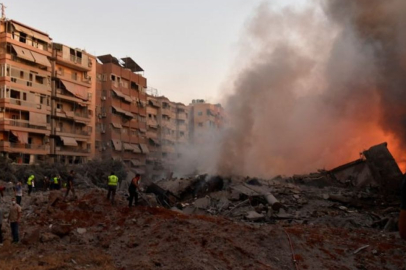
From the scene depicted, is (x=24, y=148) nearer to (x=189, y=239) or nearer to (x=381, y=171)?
(x=381, y=171)

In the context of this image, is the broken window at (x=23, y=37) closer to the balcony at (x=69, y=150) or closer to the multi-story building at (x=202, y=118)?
the balcony at (x=69, y=150)

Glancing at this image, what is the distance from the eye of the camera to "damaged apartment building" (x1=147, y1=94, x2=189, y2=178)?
66062mm

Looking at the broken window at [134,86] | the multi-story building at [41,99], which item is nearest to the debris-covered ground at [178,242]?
the multi-story building at [41,99]

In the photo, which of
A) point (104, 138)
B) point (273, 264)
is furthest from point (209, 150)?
point (273, 264)

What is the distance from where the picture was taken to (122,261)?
10.0 meters

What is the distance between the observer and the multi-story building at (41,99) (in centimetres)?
3925

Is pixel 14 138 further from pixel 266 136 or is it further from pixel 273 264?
pixel 273 264

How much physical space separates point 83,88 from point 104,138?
8.28 m

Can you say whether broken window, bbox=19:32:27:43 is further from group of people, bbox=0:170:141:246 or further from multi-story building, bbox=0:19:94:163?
group of people, bbox=0:170:141:246

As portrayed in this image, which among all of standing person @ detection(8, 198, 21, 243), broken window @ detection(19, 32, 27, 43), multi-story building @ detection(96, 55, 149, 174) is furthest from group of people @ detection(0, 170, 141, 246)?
multi-story building @ detection(96, 55, 149, 174)

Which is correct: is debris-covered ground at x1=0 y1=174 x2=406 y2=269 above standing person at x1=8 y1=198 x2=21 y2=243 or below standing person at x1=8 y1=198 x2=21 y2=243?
below

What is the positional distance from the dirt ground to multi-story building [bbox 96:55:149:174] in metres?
41.1

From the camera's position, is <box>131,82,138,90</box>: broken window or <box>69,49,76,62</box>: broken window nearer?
<box>69,49,76,62</box>: broken window

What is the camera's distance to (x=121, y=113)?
57250mm
